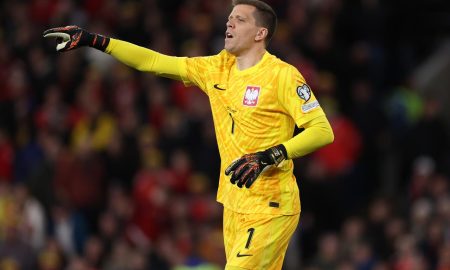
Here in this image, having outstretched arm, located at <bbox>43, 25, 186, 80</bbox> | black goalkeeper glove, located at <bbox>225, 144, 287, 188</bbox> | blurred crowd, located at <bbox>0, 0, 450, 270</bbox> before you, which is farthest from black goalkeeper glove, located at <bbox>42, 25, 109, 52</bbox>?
blurred crowd, located at <bbox>0, 0, 450, 270</bbox>

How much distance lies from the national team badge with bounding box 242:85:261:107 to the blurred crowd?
6.30 meters

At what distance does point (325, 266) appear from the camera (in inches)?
600

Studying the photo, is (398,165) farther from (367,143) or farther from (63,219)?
(63,219)

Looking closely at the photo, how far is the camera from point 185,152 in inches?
645

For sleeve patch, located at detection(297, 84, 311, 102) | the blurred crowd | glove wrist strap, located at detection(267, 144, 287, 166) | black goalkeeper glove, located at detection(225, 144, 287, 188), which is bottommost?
the blurred crowd

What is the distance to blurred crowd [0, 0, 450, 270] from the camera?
15523mm

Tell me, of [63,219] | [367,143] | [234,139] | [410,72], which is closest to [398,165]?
[367,143]

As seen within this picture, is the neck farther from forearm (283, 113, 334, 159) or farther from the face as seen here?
forearm (283, 113, 334, 159)

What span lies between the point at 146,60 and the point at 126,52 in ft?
0.51

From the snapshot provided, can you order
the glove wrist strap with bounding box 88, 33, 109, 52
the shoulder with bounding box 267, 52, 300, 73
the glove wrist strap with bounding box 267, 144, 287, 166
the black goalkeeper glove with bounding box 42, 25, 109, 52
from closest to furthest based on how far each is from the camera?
the glove wrist strap with bounding box 267, 144, 287, 166, the shoulder with bounding box 267, 52, 300, 73, the black goalkeeper glove with bounding box 42, 25, 109, 52, the glove wrist strap with bounding box 88, 33, 109, 52

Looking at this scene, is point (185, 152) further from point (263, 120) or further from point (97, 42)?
point (263, 120)

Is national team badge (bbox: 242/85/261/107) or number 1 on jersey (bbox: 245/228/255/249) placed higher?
national team badge (bbox: 242/85/261/107)

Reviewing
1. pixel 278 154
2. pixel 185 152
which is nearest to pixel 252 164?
pixel 278 154

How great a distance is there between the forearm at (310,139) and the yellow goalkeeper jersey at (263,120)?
6 centimetres
